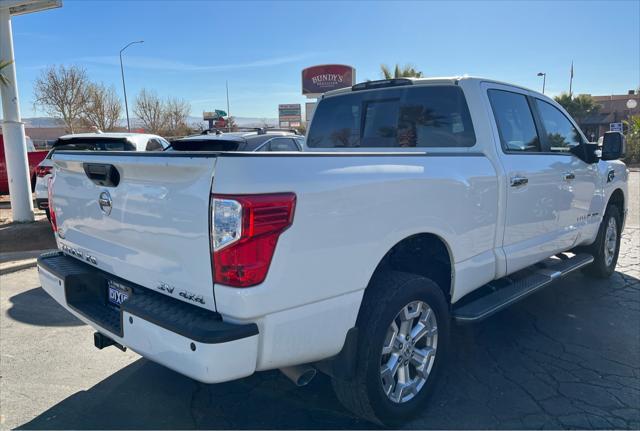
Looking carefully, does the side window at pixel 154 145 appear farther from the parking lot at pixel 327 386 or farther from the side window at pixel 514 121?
the side window at pixel 514 121

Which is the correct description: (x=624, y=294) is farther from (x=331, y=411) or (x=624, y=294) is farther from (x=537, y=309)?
(x=331, y=411)

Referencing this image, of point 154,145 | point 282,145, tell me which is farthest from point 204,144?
point 282,145

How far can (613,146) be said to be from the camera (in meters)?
4.64

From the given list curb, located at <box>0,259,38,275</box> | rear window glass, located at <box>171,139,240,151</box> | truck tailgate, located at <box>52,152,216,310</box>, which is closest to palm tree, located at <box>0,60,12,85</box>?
rear window glass, located at <box>171,139,240,151</box>

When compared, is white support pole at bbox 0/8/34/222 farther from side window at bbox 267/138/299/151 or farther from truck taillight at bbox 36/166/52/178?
side window at bbox 267/138/299/151

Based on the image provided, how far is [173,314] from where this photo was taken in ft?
7.22

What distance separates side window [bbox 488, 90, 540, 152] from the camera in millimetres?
3650

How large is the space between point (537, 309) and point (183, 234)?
390cm

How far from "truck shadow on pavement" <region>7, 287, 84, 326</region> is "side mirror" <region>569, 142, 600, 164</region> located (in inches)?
195

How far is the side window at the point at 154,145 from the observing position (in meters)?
8.50

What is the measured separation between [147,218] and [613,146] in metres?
4.46

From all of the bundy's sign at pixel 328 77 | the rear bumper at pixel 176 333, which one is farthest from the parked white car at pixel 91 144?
the bundy's sign at pixel 328 77

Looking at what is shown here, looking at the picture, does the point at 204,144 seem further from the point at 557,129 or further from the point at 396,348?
the point at 396,348

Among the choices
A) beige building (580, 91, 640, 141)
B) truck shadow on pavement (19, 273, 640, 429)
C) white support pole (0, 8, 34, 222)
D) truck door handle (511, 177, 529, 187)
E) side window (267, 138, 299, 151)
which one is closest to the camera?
truck shadow on pavement (19, 273, 640, 429)
